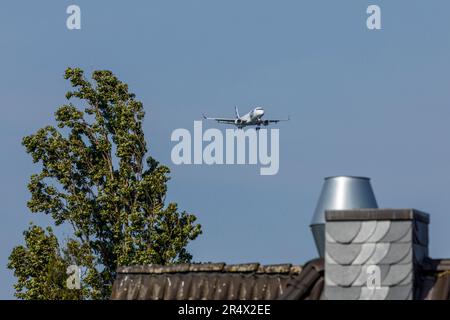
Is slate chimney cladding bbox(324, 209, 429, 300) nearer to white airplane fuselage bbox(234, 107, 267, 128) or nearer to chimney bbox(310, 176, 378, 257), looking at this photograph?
chimney bbox(310, 176, 378, 257)

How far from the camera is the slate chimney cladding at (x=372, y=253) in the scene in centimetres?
1579

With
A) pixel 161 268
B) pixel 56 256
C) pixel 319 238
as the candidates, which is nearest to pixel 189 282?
pixel 161 268

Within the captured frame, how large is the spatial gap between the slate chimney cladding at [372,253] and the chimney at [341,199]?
1805mm

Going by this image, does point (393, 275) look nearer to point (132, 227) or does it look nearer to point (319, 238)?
point (319, 238)

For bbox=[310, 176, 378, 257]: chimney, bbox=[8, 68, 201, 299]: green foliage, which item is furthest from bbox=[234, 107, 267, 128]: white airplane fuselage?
bbox=[310, 176, 378, 257]: chimney

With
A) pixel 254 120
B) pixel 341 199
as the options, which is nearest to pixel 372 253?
pixel 341 199

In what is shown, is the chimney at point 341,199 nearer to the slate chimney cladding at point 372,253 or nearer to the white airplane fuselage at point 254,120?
the slate chimney cladding at point 372,253

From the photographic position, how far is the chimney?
17.9 meters

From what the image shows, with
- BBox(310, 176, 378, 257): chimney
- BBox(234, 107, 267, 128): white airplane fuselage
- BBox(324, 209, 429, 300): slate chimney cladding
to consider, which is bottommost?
BBox(324, 209, 429, 300): slate chimney cladding

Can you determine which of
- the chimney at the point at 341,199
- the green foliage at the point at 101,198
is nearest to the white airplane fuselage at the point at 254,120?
the green foliage at the point at 101,198

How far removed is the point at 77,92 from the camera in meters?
67.6

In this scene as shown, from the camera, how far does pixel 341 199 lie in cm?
1798

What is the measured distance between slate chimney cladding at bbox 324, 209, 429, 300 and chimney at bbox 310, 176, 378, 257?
1805mm
